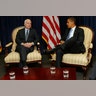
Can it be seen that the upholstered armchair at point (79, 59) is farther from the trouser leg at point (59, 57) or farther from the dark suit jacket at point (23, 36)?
the dark suit jacket at point (23, 36)

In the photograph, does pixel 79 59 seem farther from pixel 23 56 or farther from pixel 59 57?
pixel 23 56

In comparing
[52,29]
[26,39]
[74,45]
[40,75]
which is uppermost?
[52,29]

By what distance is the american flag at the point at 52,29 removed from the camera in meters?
5.47

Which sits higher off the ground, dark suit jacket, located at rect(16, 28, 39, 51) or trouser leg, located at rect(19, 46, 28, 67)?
dark suit jacket, located at rect(16, 28, 39, 51)

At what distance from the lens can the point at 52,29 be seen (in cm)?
548

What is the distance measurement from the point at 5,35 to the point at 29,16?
2.81 feet

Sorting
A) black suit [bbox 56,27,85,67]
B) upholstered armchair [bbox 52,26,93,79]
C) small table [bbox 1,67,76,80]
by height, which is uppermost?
black suit [bbox 56,27,85,67]

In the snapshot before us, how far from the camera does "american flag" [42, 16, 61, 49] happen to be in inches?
215

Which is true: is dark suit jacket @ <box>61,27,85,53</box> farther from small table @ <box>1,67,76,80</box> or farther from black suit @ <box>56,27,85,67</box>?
small table @ <box>1,67,76,80</box>

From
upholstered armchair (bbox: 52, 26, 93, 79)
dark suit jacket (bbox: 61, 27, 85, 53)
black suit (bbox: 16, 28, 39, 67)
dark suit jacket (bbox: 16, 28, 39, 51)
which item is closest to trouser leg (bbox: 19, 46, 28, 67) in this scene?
black suit (bbox: 16, 28, 39, 67)

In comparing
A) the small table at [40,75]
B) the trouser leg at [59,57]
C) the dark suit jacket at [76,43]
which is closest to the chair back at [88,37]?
the dark suit jacket at [76,43]

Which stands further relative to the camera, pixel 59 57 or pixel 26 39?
pixel 26 39

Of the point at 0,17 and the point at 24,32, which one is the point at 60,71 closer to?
the point at 24,32

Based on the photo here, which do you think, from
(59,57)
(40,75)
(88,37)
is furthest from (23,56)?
(88,37)
